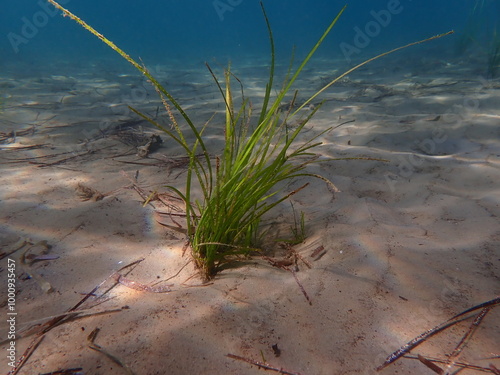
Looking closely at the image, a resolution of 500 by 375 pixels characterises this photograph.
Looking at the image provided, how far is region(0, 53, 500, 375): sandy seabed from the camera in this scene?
123cm

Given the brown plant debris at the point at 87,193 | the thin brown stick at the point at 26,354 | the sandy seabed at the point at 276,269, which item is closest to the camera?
the thin brown stick at the point at 26,354

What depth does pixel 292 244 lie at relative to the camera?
2115mm

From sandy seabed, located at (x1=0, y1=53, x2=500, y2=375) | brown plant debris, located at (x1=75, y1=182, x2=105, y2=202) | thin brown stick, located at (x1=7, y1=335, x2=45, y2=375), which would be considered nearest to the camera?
thin brown stick, located at (x1=7, y1=335, x2=45, y2=375)

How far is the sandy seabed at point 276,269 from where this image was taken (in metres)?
1.23

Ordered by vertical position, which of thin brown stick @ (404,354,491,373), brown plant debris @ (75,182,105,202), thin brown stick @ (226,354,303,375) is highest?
brown plant debris @ (75,182,105,202)

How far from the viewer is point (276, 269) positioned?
1.81 metres

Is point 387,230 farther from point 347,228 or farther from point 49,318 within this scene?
point 49,318

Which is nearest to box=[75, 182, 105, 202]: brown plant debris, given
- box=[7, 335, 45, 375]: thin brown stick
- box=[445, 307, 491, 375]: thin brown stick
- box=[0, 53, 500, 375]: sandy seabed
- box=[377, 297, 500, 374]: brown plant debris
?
box=[0, 53, 500, 375]: sandy seabed

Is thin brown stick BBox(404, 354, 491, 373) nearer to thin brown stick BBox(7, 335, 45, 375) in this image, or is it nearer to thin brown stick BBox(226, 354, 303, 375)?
thin brown stick BBox(226, 354, 303, 375)

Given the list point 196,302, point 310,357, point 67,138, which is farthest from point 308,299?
point 67,138

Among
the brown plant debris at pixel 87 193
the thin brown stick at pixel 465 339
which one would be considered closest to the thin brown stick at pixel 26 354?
the brown plant debris at pixel 87 193

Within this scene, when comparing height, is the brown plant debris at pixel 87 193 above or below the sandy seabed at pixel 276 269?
above

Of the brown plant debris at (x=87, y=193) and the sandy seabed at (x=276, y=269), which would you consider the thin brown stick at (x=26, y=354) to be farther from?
the brown plant debris at (x=87, y=193)

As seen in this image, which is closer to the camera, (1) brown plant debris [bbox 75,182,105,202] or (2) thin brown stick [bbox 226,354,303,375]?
(2) thin brown stick [bbox 226,354,303,375]
